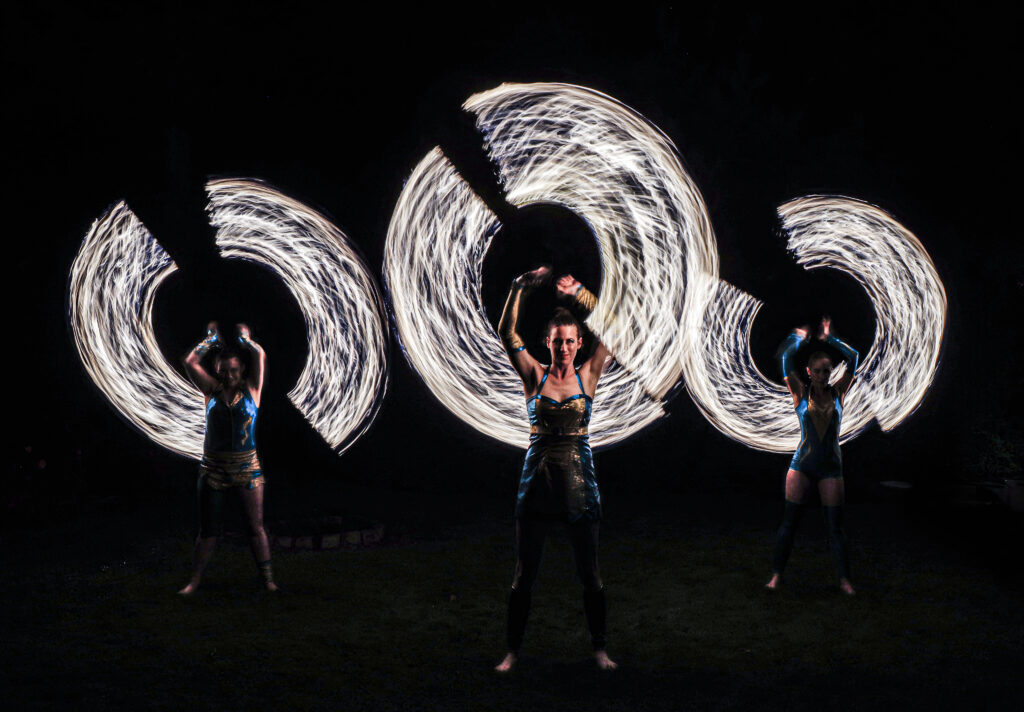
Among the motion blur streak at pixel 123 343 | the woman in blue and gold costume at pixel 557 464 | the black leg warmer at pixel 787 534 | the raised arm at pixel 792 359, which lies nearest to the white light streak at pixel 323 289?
the motion blur streak at pixel 123 343

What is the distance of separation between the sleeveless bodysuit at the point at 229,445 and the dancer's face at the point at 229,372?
8 cm

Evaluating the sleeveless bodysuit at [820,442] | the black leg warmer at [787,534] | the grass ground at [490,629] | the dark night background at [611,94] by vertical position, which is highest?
the dark night background at [611,94]

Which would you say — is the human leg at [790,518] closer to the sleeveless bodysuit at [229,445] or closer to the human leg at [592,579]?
the human leg at [592,579]

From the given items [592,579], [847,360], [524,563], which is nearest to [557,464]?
[524,563]

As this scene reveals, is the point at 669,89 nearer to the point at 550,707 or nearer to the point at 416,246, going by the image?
the point at 416,246

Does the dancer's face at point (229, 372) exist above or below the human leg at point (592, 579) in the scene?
above

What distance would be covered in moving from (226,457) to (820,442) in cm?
433

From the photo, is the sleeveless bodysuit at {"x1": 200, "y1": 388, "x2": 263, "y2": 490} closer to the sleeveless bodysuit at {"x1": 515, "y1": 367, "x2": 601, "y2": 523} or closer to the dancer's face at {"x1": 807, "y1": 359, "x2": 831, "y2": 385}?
the sleeveless bodysuit at {"x1": 515, "y1": 367, "x2": 601, "y2": 523}

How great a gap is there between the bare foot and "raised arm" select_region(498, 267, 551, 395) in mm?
1445

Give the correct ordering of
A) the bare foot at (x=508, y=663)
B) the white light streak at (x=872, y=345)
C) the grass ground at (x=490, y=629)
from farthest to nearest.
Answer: the white light streak at (x=872, y=345)
the bare foot at (x=508, y=663)
the grass ground at (x=490, y=629)

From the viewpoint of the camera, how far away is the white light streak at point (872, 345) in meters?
9.87

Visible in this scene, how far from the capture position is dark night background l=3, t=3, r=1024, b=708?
35.0 feet

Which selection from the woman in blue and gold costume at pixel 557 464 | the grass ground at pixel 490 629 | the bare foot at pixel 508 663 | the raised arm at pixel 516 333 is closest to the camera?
the grass ground at pixel 490 629

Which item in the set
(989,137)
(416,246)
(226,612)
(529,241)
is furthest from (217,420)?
(989,137)
